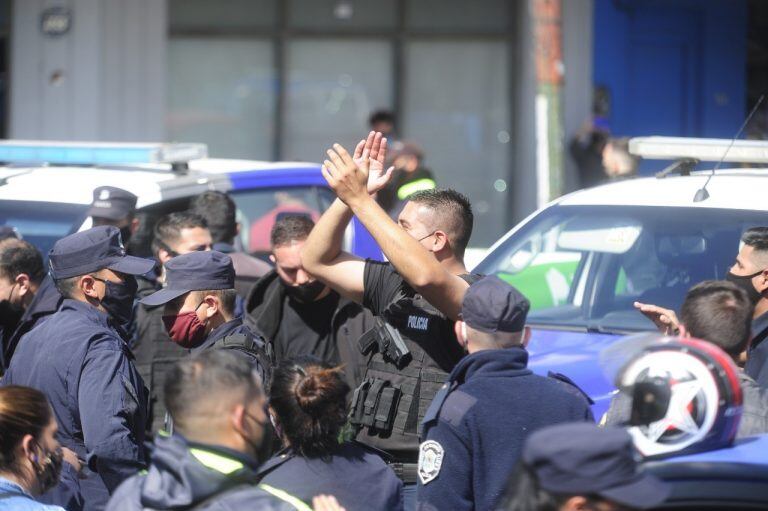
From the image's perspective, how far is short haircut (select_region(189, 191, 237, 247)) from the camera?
6.43 m

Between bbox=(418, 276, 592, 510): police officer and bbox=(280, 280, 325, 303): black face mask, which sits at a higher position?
A: bbox=(280, 280, 325, 303): black face mask

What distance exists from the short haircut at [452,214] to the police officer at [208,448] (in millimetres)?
1591

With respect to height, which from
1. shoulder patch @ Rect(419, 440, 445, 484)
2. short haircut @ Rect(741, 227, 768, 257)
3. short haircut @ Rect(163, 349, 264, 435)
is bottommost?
shoulder patch @ Rect(419, 440, 445, 484)

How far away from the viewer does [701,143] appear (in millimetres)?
5848

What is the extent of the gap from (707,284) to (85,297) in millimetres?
2260

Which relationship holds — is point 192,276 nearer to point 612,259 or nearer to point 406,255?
point 406,255

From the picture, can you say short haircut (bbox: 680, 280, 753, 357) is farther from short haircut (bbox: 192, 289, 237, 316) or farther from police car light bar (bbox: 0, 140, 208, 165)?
police car light bar (bbox: 0, 140, 208, 165)

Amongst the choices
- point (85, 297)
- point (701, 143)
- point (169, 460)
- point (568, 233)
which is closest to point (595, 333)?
point (568, 233)

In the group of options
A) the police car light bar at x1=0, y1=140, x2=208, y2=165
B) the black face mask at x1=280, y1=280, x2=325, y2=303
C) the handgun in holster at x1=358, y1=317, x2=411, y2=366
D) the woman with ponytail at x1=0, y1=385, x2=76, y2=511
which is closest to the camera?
the woman with ponytail at x1=0, y1=385, x2=76, y2=511

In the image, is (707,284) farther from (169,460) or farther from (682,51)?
(682,51)

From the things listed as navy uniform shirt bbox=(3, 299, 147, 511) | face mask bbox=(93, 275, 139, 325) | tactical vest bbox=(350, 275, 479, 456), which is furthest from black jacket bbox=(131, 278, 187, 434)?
tactical vest bbox=(350, 275, 479, 456)

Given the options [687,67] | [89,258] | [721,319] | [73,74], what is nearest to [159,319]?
[89,258]

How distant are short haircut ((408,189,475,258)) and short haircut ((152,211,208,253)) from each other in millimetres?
1927

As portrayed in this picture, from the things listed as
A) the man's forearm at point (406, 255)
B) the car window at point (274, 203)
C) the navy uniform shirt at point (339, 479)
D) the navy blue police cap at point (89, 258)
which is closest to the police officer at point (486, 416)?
the navy uniform shirt at point (339, 479)
